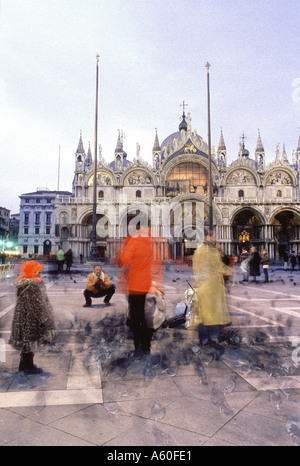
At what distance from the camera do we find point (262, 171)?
40500 mm

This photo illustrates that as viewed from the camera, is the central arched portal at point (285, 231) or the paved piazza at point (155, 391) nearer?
the paved piazza at point (155, 391)

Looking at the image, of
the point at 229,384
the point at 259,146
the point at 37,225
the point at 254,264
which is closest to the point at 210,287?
the point at 229,384

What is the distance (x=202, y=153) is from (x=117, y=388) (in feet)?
130

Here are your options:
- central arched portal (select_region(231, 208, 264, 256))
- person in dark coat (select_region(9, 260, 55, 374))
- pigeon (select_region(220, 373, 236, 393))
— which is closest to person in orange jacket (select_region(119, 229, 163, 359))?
person in dark coat (select_region(9, 260, 55, 374))

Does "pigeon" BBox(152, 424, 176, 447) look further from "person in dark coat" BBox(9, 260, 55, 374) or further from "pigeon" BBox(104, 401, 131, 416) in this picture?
"person in dark coat" BBox(9, 260, 55, 374)

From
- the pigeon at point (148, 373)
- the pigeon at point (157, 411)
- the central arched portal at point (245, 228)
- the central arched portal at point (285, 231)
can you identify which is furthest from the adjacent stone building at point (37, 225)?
the pigeon at point (157, 411)

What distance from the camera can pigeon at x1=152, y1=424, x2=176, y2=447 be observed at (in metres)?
2.39

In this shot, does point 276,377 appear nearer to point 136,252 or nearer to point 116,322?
point 136,252

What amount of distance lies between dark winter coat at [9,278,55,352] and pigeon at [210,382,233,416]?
7.05ft

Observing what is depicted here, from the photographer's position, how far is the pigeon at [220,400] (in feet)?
9.54

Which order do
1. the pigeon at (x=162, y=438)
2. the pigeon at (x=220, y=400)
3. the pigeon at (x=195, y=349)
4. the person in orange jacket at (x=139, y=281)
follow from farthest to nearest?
the pigeon at (x=195, y=349) → the person in orange jacket at (x=139, y=281) → the pigeon at (x=220, y=400) → the pigeon at (x=162, y=438)

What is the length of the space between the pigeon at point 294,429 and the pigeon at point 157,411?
3.46 feet

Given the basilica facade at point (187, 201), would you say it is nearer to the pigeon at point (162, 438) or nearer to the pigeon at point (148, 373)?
the pigeon at point (148, 373)
